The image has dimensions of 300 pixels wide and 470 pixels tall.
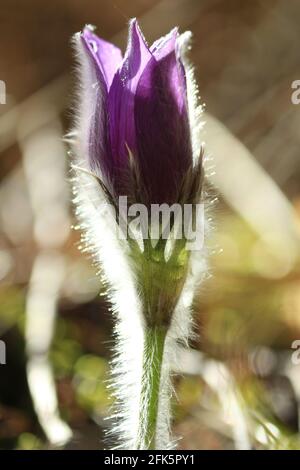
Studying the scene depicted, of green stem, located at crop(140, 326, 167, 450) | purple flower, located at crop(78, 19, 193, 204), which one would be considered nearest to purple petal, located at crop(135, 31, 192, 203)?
purple flower, located at crop(78, 19, 193, 204)

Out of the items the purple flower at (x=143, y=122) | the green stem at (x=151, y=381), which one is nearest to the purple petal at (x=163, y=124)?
the purple flower at (x=143, y=122)

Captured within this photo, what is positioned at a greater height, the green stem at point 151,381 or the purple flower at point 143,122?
the purple flower at point 143,122

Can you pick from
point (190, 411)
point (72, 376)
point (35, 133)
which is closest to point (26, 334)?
point (72, 376)

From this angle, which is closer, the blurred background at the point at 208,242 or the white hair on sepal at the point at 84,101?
the white hair on sepal at the point at 84,101

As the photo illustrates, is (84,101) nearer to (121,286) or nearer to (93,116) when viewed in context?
(93,116)

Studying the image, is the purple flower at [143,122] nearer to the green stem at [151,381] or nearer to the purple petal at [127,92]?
the purple petal at [127,92]

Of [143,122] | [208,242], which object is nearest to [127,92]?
[143,122]

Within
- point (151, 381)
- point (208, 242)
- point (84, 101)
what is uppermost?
point (84, 101)

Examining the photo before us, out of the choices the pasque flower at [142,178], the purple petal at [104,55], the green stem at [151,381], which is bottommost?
the green stem at [151,381]
